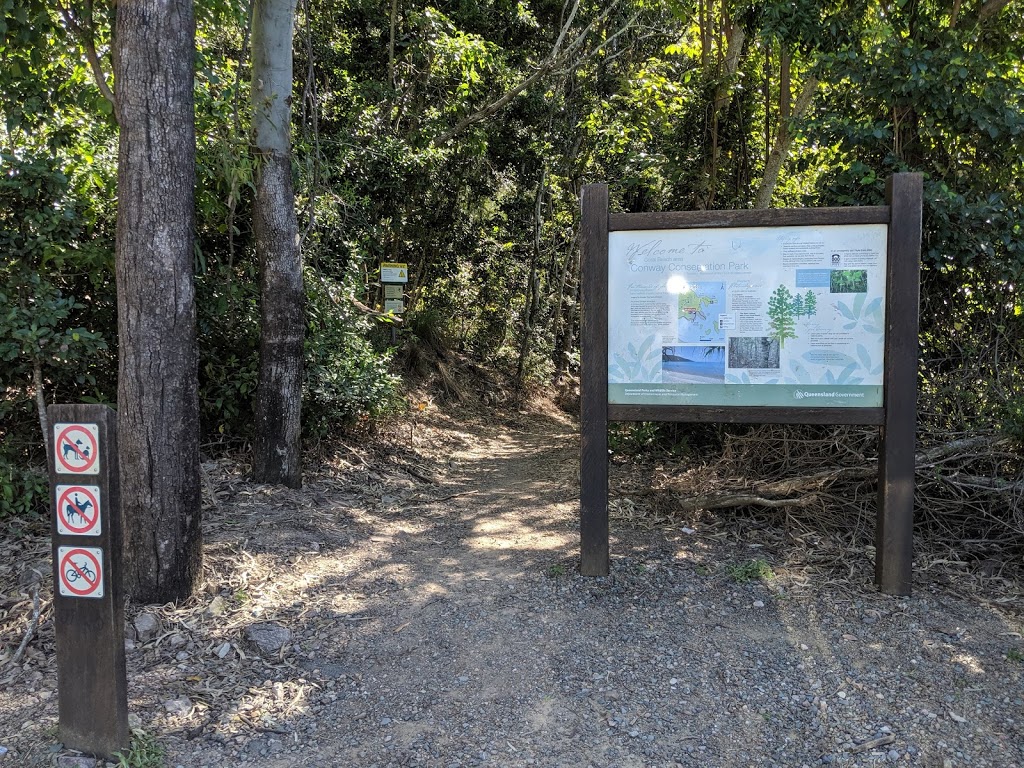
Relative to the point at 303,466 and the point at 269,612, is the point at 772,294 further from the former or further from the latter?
the point at 303,466

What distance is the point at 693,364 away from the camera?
492cm

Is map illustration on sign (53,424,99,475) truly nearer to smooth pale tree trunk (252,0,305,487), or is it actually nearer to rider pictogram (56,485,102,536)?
rider pictogram (56,485,102,536)

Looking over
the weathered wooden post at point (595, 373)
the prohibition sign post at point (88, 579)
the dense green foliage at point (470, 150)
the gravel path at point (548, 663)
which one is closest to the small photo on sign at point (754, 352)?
the weathered wooden post at point (595, 373)

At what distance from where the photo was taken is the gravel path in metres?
3.28

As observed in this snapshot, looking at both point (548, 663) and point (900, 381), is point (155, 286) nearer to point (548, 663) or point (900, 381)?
point (548, 663)

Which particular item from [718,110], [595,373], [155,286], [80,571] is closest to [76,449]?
[80,571]

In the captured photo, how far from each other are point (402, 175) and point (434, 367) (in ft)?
13.4

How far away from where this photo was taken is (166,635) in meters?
4.07

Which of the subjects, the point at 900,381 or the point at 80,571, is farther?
the point at 900,381

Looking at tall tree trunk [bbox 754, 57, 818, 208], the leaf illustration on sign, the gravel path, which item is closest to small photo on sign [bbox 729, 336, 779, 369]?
the leaf illustration on sign

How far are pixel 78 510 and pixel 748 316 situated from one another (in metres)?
3.87

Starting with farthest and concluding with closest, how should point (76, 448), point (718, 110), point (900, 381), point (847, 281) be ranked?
point (718, 110), point (847, 281), point (900, 381), point (76, 448)

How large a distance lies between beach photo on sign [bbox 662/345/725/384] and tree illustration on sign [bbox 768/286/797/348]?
→ 1.17 feet

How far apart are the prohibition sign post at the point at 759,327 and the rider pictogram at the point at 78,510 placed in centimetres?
296
